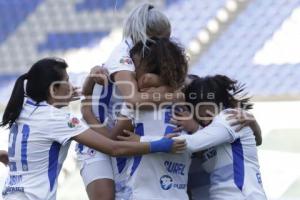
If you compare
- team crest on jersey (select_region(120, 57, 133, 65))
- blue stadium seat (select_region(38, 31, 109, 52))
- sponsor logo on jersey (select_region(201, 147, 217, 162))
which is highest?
blue stadium seat (select_region(38, 31, 109, 52))

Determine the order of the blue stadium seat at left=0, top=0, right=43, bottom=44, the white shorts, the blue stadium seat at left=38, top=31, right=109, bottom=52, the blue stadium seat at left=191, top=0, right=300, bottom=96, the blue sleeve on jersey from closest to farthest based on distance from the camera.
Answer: the blue sleeve on jersey
the white shorts
the blue stadium seat at left=191, top=0, right=300, bottom=96
the blue stadium seat at left=38, top=31, right=109, bottom=52
the blue stadium seat at left=0, top=0, right=43, bottom=44

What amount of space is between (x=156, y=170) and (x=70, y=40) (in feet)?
15.6

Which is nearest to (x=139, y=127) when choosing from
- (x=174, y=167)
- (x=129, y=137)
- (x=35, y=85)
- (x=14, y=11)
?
(x=129, y=137)

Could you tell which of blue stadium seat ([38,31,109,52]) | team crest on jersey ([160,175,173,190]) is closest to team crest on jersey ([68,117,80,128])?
team crest on jersey ([160,175,173,190])

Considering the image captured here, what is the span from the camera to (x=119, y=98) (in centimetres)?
240

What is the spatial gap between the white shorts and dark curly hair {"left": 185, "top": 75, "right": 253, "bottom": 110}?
0.35m

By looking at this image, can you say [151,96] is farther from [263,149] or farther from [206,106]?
[263,149]

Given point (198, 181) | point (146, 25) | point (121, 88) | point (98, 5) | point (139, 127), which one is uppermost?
point (98, 5)

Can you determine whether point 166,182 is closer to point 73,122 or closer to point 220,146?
point 220,146

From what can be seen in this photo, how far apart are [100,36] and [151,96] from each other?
4.66 meters

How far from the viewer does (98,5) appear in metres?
6.92

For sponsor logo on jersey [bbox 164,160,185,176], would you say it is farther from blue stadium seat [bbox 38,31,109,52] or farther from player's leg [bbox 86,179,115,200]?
blue stadium seat [bbox 38,31,109,52]

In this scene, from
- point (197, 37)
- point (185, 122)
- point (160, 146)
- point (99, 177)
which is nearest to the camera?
Answer: point (160, 146)

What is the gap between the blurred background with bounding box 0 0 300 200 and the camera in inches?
248
